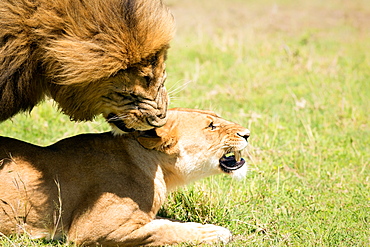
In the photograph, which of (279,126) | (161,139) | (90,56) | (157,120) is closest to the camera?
(90,56)

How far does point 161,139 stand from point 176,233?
626 mm

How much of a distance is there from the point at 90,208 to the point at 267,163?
2146 millimetres

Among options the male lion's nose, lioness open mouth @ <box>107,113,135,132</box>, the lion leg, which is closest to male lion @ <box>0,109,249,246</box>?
the lion leg

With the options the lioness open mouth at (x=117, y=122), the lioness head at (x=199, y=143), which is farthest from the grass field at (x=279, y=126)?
the lioness open mouth at (x=117, y=122)

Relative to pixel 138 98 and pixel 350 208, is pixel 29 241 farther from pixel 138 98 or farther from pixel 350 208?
pixel 350 208

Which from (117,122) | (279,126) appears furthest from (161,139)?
(279,126)

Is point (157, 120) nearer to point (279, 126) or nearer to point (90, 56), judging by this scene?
point (90, 56)

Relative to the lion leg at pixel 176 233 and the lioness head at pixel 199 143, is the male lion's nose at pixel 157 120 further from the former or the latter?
the lion leg at pixel 176 233

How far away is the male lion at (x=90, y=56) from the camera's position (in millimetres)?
3092

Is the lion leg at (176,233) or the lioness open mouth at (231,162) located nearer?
the lion leg at (176,233)

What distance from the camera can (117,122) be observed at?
3.51 meters

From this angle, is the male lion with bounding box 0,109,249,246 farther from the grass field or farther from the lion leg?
the grass field

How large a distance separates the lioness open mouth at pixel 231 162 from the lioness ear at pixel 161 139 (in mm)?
390

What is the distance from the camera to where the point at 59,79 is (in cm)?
323
